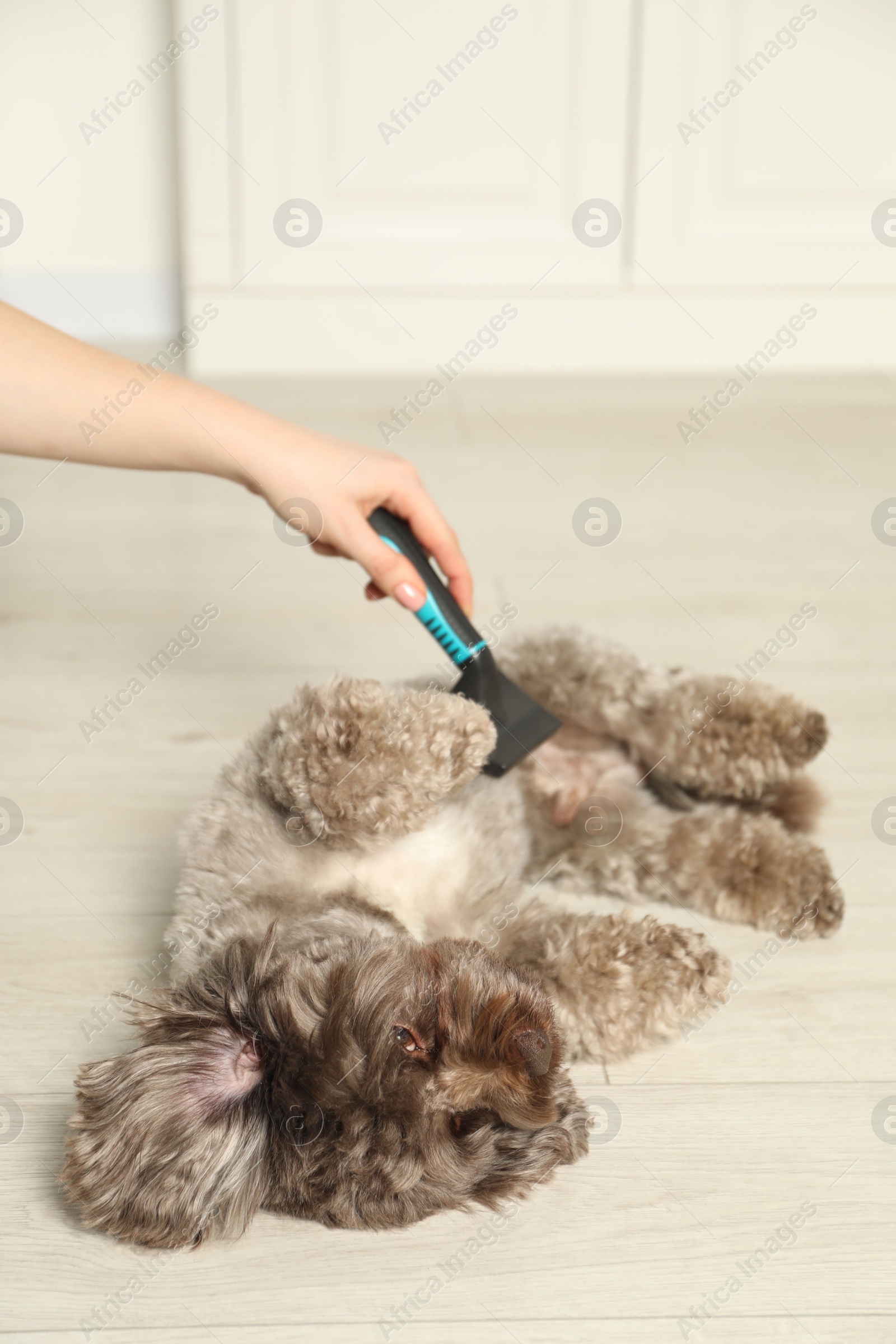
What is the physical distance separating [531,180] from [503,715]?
6.99 feet

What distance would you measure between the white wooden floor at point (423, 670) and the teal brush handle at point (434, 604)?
38 cm

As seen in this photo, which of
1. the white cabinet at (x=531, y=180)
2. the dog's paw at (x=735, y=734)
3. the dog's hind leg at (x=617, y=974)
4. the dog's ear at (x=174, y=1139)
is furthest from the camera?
the white cabinet at (x=531, y=180)

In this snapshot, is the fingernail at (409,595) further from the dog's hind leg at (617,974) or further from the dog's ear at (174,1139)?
the dog's ear at (174,1139)

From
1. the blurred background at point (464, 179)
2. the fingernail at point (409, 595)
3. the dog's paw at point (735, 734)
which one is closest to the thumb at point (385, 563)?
the fingernail at point (409, 595)

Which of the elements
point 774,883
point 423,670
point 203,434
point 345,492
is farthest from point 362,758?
point 423,670

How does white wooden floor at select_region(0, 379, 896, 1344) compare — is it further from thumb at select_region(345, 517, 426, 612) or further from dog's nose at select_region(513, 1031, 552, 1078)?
thumb at select_region(345, 517, 426, 612)

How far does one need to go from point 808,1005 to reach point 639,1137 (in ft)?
0.88

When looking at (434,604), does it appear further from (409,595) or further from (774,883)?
(774,883)

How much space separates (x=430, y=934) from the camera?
1229mm

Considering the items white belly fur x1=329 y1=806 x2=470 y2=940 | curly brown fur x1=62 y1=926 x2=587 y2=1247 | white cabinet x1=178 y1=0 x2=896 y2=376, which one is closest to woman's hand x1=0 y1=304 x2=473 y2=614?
white belly fur x1=329 y1=806 x2=470 y2=940

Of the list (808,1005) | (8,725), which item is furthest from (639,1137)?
(8,725)

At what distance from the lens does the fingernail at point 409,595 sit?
1274 millimetres

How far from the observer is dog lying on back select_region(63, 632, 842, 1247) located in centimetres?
90

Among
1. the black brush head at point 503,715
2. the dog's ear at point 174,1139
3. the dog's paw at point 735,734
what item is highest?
the dog's paw at point 735,734
